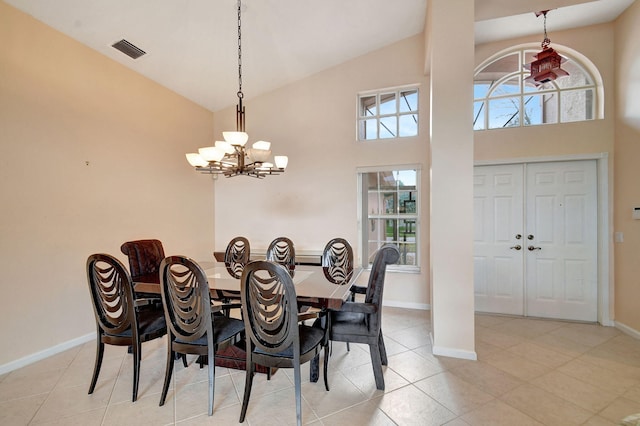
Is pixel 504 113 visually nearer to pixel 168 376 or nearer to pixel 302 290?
pixel 302 290

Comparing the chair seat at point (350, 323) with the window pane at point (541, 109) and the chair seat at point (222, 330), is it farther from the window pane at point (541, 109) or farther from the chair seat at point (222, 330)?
the window pane at point (541, 109)

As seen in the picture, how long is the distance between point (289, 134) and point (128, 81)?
225cm

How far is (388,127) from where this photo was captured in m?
4.45

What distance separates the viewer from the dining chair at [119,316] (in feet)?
6.99

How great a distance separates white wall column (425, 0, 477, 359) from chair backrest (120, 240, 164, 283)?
2.78 metres

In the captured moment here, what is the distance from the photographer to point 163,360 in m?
2.80

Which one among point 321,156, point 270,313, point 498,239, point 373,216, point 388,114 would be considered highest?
point 388,114

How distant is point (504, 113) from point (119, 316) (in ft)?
15.9

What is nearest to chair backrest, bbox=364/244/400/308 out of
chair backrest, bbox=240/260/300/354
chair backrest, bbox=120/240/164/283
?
chair backrest, bbox=240/260/300/354

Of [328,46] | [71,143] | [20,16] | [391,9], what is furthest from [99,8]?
[391,9]

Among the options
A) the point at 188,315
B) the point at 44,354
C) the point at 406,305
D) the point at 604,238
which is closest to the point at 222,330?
the point at 188,315

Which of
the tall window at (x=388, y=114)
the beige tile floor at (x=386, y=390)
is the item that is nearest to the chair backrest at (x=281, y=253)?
the beige tile floor at (x=386, y=390)

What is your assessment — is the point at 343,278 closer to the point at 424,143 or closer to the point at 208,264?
the point at 208,264

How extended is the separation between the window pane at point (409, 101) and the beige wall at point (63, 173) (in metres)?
3.48
